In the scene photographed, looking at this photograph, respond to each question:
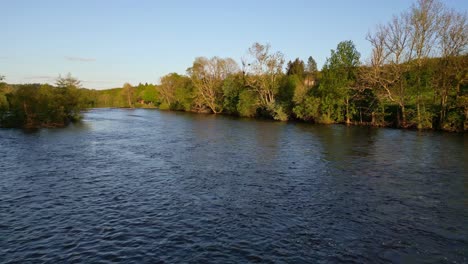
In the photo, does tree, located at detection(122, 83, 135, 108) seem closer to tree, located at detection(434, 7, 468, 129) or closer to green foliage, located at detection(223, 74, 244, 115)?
green foliage, located at detection(223, 74, 244, 115)

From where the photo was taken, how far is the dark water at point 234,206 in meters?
11.3

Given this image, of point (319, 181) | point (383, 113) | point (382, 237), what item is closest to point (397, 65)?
point (383, 113)

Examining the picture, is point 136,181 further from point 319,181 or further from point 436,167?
point 436,167

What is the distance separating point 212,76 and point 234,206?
8233cm

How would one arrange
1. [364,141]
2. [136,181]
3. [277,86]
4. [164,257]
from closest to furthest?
[164,257]
[136,181]
[364,141]
[277,86]

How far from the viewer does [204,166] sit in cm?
2475

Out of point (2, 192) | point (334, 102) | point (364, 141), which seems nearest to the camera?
point (2, 192)

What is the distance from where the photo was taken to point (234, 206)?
625 inches

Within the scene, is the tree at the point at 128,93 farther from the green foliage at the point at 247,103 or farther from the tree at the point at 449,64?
the tree at the point at 449,64

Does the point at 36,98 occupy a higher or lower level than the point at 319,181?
higher

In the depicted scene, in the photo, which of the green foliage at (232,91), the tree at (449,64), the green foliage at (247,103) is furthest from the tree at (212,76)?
the tree at (449,64)

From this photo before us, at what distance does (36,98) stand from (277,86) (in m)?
43.6

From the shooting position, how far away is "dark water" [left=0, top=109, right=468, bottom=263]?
11320mm

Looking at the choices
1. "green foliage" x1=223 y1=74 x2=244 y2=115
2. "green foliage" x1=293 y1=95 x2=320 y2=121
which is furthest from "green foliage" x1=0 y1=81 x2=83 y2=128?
"green foliage" x1=293 y1=95 x2=320 y2=121
